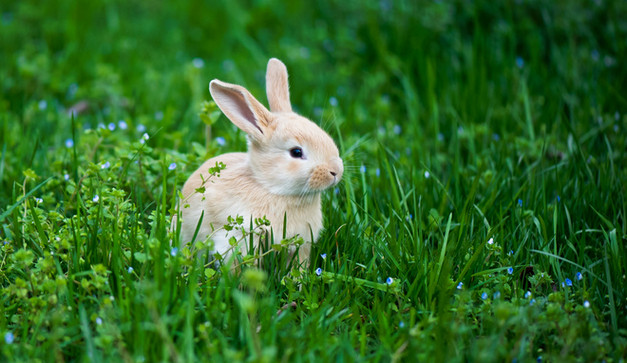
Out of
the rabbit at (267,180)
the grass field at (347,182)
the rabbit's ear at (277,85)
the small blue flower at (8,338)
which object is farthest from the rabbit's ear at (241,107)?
the small blue flower at (8,338)

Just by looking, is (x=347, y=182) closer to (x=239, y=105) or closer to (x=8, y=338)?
(x=239, y=105)

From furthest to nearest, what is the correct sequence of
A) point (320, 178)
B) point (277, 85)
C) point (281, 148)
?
point (277, 85), point (281, 148), point (320, 178)

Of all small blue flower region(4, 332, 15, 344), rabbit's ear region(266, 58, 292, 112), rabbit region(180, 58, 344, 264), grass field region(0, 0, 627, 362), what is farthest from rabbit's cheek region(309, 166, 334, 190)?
small blue flower region(4, 332, 15, 344)

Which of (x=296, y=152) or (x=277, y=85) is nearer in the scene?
(x=296, y=152)

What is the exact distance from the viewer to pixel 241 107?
3297mm

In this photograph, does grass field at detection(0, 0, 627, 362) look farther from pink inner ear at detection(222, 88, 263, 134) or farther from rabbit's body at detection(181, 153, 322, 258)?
pink inner ear at detection(222, 88, 263, 134)

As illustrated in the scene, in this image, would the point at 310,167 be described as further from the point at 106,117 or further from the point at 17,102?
the point at 17,102

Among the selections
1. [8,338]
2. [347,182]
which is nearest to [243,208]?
[347,182]

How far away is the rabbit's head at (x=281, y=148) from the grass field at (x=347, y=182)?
322 millimetres

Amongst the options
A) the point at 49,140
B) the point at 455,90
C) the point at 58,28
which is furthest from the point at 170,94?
the point at 455,90

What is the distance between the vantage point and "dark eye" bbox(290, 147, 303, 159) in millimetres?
3203

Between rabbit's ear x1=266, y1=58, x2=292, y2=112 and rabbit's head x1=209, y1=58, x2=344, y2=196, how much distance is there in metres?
0.25

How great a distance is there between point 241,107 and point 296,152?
0.36 meters

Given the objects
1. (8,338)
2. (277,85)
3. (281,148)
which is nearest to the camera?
(8,338)
